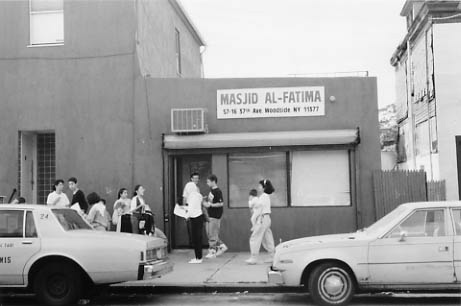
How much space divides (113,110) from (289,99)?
13.2ft

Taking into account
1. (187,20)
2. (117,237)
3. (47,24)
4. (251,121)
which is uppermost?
(187,20)

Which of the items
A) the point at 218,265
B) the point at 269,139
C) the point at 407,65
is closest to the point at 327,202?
the point at 269,139

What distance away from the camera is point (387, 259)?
27.5 feet

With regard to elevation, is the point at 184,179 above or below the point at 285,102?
below

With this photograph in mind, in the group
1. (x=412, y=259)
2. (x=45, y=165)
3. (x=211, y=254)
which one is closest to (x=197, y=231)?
(x=211, y=254)

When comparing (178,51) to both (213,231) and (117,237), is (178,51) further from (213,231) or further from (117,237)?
(117,237)

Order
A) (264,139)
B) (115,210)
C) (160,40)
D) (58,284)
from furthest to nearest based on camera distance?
(160,40) < (264,139) < (115,210) < (58,284)

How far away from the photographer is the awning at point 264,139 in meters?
13.6

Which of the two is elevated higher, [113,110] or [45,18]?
[45,18]

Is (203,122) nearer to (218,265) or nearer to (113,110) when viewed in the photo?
(113,110)

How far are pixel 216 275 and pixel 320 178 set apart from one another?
4139 mm

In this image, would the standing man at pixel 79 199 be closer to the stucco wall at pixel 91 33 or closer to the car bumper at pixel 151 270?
the stucco wall at pixel 91 33

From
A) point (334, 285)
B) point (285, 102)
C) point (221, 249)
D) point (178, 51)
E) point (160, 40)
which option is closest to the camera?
point (334, 285)

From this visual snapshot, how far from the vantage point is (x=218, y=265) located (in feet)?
39.8
